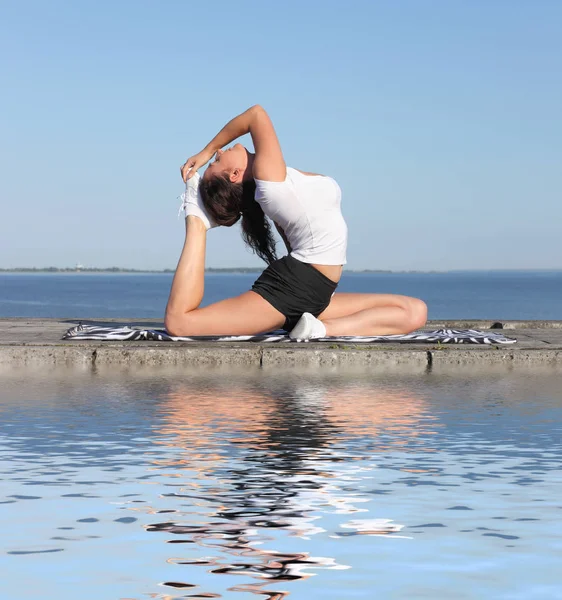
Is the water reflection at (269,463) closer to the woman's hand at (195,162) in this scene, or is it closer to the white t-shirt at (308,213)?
the white t-shirt at (308,213)

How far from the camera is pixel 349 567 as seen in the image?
3.55m

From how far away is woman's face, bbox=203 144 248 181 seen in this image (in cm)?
991

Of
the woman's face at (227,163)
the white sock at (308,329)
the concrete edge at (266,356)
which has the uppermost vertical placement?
the woman's face at (227,163)

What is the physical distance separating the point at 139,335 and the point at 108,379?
2.04 m

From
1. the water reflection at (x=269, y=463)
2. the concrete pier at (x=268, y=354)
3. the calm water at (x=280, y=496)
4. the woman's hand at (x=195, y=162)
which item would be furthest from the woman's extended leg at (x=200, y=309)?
the calm water at (x=280, y=496)

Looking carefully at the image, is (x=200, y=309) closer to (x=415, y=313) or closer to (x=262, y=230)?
(x=262, y=230)

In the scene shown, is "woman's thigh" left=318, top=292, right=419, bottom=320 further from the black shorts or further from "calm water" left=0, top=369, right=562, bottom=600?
"calm water" left=0, top=369, right=562, bottom=600

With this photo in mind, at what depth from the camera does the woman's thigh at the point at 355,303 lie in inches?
428

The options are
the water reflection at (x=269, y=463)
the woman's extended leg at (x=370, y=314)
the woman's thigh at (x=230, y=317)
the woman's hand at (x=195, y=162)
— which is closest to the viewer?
the water reflection at (x=269, y=463)

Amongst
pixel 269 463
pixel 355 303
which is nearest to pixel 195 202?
pixel 355 303

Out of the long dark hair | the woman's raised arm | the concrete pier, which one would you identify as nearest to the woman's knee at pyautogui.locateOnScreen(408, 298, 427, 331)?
the concrete pier

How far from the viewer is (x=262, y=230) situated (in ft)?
34.0

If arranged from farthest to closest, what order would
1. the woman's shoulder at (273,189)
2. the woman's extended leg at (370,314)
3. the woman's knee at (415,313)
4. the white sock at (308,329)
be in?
the woman's knee at (415,313)
the woman's extended leg at (370,314)
the white sock at (308,329)
the woman's shoulder at (273,189)

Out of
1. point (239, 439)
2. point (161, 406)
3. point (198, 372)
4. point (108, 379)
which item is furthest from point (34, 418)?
point (198, 372)
